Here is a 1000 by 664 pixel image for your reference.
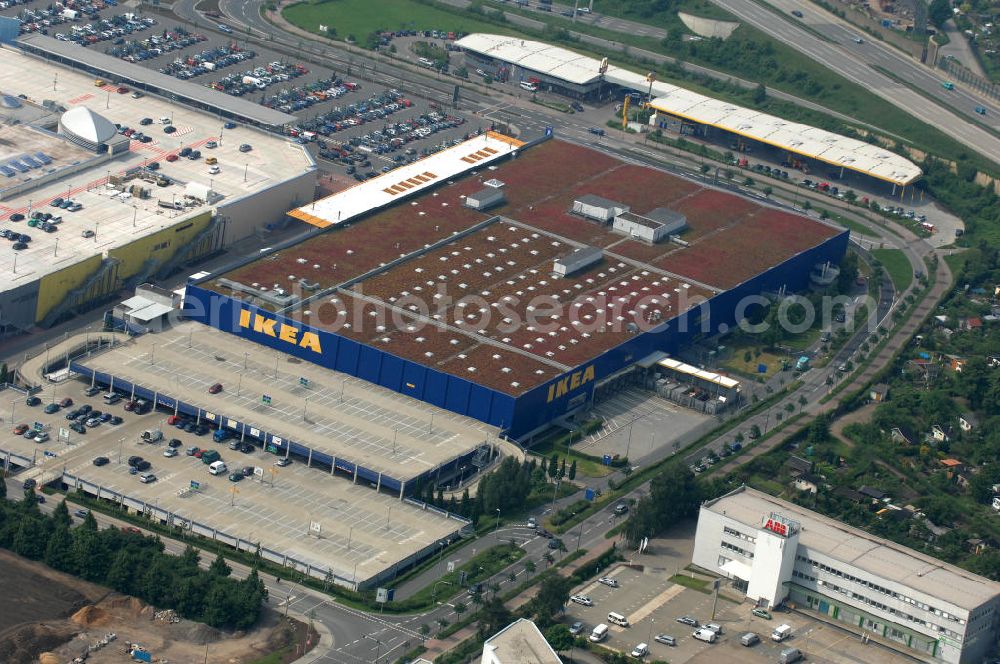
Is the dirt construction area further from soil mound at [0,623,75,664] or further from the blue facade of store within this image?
→ the blue facade of store

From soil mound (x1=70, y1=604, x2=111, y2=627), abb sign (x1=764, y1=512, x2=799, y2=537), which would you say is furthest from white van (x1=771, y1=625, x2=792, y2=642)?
soil mound (x1=70, y1=604, x2=111, y2=627)

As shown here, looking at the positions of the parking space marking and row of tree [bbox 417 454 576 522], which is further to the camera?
row of tree [bbox 417 454 576 522]

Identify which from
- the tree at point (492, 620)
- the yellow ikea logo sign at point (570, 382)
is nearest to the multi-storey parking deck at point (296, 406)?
the yellow ikea logo sign at point (570, 382)

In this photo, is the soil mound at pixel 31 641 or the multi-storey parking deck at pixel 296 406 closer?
the soil mound at pixel 31 641

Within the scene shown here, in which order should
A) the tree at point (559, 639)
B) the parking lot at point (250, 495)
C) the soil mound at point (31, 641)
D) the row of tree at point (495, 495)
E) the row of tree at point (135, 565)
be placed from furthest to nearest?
the row of tree at point (495, 495), the parking lot at point (250, 495), the tree at point (559, 639), the row of tree at point (135, 565), the soil mound at point (31, 641)

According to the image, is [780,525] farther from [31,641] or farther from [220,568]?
[31,641]

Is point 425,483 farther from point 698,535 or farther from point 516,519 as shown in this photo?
point 698,535

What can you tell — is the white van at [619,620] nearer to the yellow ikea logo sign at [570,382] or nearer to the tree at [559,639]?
the tree at [559,639]

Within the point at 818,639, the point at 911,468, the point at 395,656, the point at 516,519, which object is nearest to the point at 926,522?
the point at 911,468
